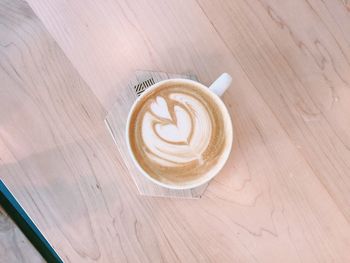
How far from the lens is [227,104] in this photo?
0.59 meters

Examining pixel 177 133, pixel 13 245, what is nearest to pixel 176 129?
pixel 177 133

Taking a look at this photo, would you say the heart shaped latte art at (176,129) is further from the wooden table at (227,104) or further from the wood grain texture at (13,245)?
the wood grain texture at (13,245)

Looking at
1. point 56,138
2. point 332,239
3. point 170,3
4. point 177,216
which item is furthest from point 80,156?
point 332,239

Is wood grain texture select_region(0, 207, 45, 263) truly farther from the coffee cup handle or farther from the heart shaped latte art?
the coffee cup handle

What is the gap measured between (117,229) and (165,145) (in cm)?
16

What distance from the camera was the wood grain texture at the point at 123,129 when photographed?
1.87 feet

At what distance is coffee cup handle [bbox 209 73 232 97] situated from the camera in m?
0.53

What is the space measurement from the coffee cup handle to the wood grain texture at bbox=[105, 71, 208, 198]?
0.20ft

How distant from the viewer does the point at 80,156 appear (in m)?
0.58

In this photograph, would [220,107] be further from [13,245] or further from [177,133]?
[13,245]

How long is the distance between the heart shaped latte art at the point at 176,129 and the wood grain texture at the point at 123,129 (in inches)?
1.7

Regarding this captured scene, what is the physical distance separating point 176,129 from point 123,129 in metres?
0.09

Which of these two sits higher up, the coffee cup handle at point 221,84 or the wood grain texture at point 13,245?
the coffee cup handle at point 221,84

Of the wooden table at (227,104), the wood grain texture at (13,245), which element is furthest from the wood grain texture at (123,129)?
the wood grain texture at (13,245)
